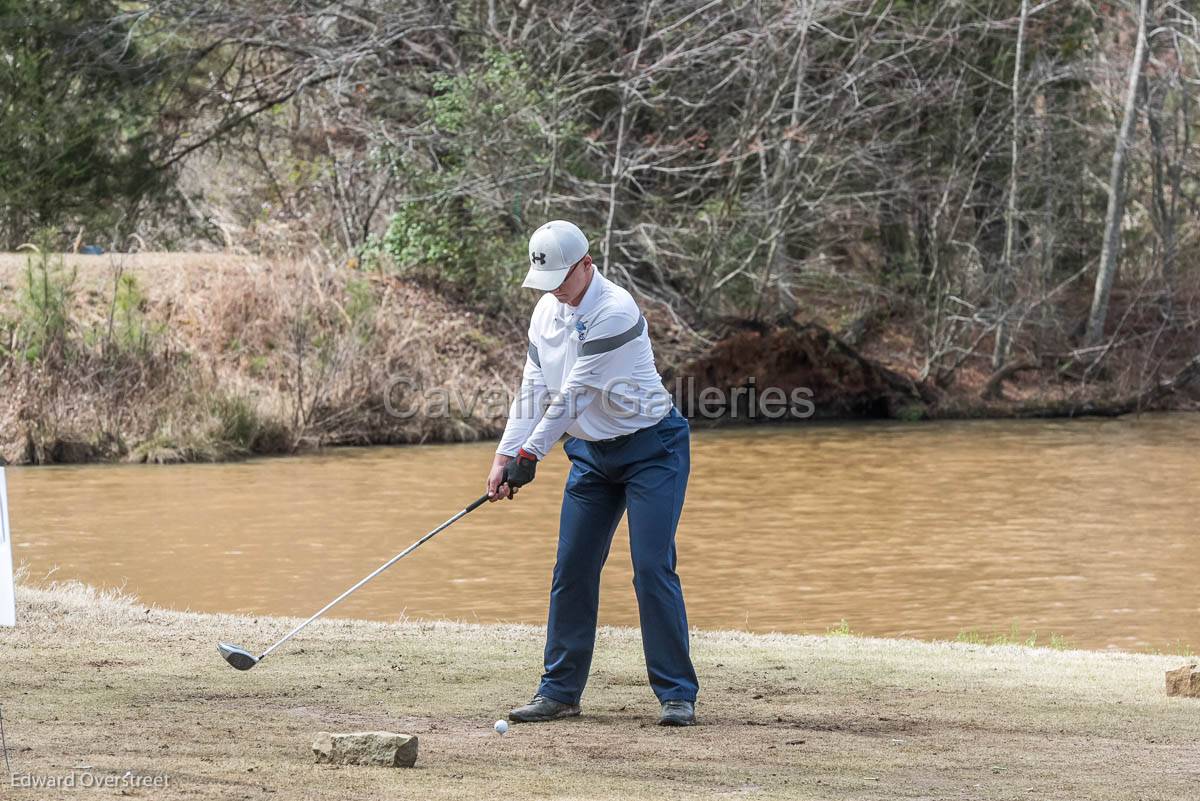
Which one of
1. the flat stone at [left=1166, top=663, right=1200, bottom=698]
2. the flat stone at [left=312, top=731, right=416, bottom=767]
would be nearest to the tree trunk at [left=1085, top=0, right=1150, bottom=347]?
the flat stone at [left=1166, top=663, right=1200, bottom=698]

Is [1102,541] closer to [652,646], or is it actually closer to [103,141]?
[652,646]

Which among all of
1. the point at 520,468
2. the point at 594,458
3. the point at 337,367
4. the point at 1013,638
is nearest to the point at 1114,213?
the point at 337,367

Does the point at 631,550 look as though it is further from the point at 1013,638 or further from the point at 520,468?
the point at 1013,638

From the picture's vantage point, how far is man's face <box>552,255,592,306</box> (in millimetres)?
6426

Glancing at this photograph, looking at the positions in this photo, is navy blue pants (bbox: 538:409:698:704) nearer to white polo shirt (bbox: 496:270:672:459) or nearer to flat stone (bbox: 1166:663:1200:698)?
white polo shirt (bbox: 496:270:672:459)

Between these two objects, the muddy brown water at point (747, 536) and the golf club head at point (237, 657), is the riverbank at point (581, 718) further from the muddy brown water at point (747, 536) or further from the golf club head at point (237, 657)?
the muddy brown water at point (747, 536)

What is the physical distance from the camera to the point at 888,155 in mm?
27594

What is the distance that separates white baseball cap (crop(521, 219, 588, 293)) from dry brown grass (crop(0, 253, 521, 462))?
1507 centimetres

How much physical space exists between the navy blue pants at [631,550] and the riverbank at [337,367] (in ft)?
48.3

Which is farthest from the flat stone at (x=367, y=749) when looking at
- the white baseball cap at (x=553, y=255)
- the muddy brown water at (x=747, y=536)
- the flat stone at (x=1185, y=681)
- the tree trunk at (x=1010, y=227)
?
the tree trunk at (x=1010, y=227)

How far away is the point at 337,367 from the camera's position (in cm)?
2234

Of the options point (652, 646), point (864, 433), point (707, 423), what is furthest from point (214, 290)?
point (652, 646)

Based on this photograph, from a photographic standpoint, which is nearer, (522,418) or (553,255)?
(553,255)

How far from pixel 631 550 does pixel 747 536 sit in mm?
9098
